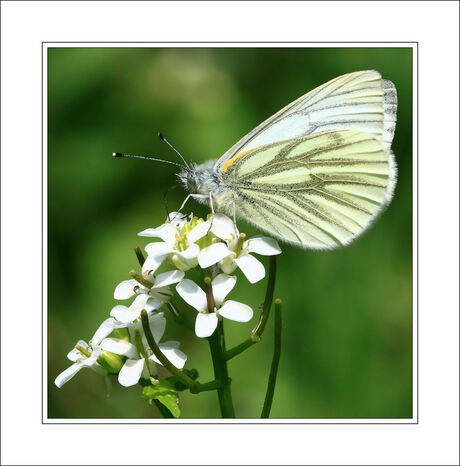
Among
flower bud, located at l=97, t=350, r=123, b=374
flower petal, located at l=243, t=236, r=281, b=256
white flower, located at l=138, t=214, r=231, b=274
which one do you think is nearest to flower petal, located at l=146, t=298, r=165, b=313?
white flower, located at l=138, t=214, r=231, b=274

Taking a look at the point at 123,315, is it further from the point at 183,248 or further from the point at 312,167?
the point at 312,167

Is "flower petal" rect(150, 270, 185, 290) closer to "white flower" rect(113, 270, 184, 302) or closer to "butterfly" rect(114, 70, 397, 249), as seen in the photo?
"white flower" rect(113, 270, 184, 302)

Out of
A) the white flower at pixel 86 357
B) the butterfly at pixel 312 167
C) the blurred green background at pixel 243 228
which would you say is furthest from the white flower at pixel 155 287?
the blurred green background at pixel 243 228

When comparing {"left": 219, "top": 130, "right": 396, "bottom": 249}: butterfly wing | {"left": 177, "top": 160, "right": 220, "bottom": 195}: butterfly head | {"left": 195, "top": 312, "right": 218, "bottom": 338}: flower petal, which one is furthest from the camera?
{"left": 177, "top": 160, "right": 220, "bottom": 195}: butterfly head

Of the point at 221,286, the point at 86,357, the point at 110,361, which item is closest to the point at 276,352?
the point at 221,286

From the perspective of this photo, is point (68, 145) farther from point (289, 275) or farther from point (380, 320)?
point (380, 320)

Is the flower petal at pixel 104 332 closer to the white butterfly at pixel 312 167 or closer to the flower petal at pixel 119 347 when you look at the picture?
the flower petal at pixel 119 347
